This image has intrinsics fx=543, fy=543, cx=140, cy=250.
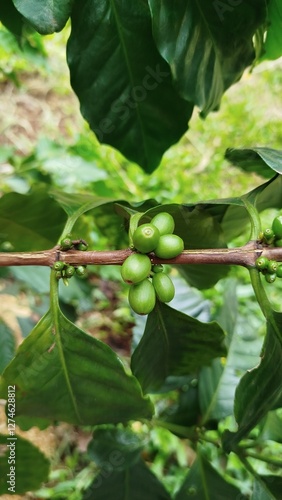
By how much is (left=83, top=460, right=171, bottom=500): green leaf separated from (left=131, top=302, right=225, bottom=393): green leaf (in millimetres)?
332

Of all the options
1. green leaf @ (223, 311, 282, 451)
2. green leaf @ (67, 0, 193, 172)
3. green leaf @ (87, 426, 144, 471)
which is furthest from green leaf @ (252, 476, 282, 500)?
green leaf @ (67, 0, 193, 172)

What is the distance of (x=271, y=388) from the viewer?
2.79ft

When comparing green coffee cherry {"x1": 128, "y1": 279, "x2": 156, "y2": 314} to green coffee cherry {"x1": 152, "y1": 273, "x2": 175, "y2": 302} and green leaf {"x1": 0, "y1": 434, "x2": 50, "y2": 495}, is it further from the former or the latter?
green leaf {"x1": 0, "y1": 434, "x2": 50, "y2": 495}

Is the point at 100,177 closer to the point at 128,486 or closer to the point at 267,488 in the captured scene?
the point at 128,486

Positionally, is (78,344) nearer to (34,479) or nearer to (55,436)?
(34,479)

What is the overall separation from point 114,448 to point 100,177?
3.36 feet

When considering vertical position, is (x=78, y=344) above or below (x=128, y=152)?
below

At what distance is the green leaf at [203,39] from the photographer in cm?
90

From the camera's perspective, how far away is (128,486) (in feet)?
4.18

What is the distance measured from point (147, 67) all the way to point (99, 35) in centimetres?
11

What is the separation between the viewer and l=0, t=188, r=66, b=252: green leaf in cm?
112

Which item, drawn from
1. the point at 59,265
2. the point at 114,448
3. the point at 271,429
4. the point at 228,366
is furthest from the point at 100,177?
the point at 59,265

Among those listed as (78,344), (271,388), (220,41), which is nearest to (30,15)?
(220,41)

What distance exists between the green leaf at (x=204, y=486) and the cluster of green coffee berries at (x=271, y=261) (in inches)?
23.6
